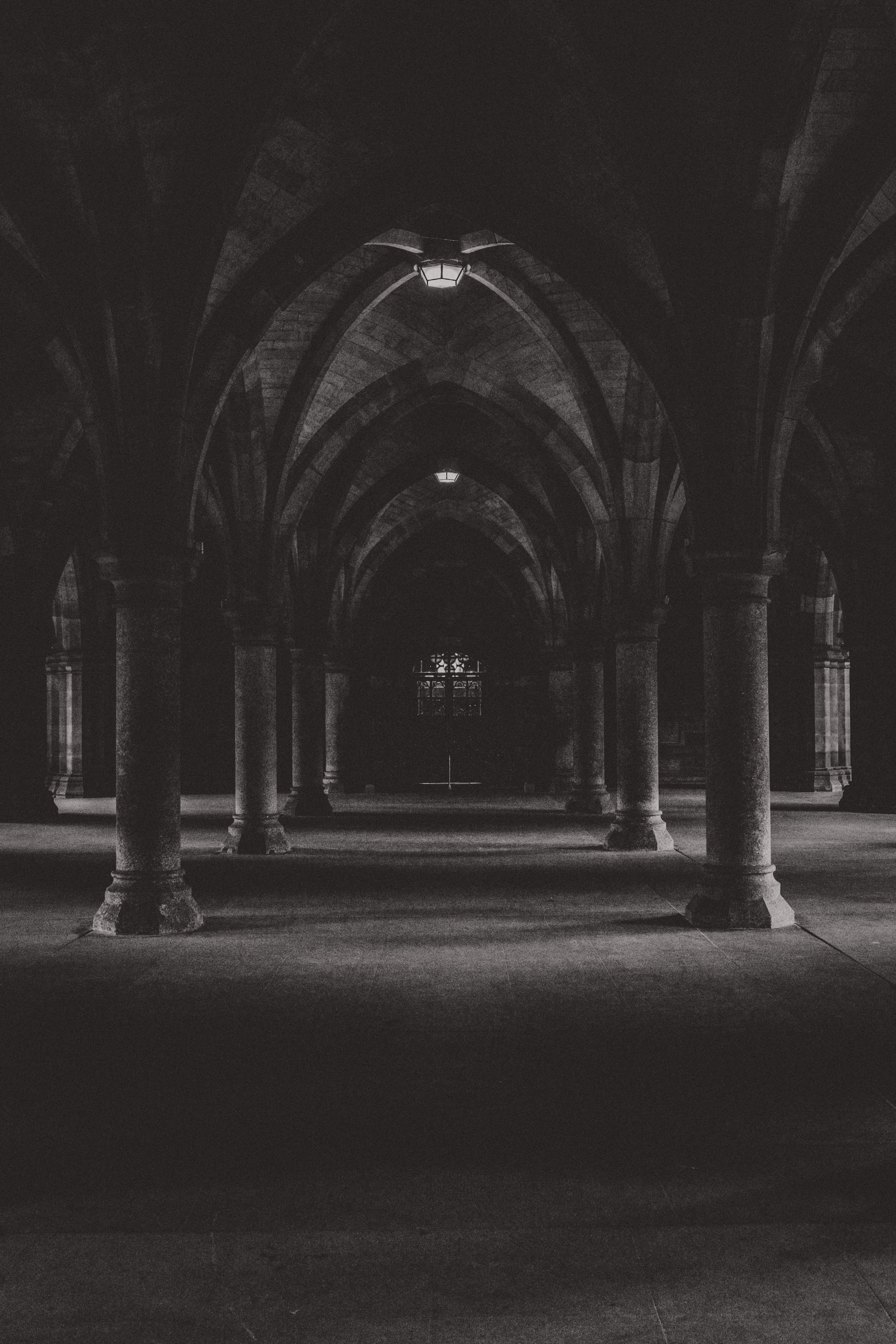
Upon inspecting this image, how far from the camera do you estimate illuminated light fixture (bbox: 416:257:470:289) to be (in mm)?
13672

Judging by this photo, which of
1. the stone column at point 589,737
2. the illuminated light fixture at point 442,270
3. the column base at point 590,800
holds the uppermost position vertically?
the illuminated light fixture at point 442,270

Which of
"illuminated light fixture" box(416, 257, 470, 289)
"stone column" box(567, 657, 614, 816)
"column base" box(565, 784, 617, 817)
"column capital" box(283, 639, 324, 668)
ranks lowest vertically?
"column base" box(565, 784, 617, 817)

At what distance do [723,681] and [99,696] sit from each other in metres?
21.6

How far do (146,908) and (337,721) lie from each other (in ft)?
66.8

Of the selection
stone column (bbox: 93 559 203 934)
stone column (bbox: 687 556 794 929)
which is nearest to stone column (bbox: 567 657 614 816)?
stone column (bbox: 687 556 794 929)

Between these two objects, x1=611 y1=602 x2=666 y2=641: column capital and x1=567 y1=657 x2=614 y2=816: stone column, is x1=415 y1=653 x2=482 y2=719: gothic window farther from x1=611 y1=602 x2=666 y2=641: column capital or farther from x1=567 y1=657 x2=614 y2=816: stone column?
x1=611 y1=602 x2=666 y2=641: column capital

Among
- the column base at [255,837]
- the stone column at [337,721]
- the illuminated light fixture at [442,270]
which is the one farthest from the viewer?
the stone column at [337,721]

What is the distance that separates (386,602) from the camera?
114 ft

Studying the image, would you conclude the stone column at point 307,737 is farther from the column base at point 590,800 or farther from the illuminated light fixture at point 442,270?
the illuminated light fixture at point 442,270

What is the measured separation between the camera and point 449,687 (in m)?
35.1

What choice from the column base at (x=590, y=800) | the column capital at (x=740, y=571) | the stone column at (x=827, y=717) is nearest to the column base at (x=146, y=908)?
the column capital at (x=740, y=571)

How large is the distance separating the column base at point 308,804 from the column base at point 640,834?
740 centimetres

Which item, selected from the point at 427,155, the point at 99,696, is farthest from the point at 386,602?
the point at 427,155

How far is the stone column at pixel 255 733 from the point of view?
15469 mm
